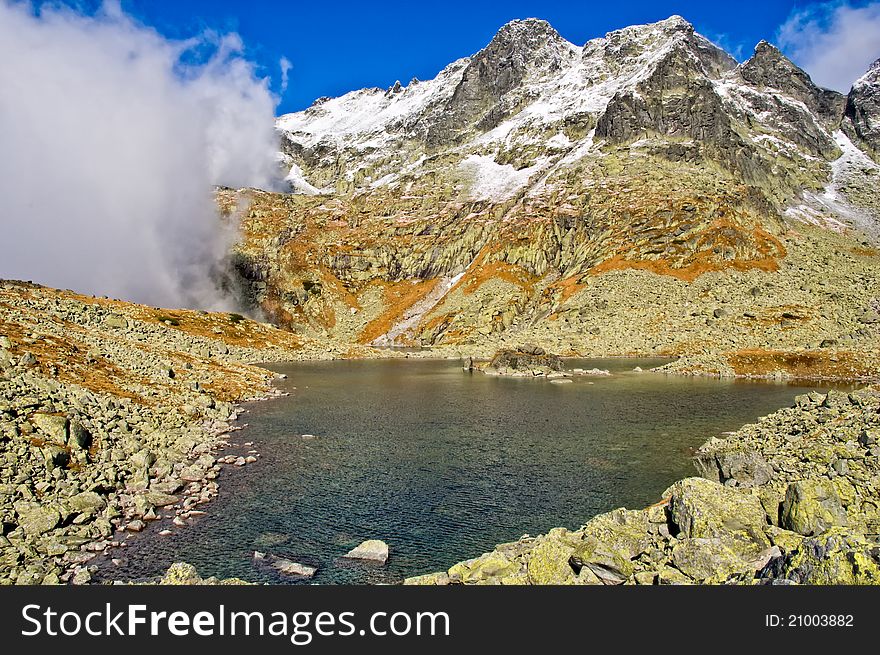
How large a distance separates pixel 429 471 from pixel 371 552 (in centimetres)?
1274

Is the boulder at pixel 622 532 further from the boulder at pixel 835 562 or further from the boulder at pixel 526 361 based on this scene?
the boulder at pixel 526 361

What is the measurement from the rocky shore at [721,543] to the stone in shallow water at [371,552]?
2865mm

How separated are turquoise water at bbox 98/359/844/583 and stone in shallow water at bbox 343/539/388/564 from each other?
512mm

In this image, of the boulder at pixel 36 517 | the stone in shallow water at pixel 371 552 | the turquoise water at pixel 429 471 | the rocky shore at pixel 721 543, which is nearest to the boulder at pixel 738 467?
the turquoise water at pixel 429 471

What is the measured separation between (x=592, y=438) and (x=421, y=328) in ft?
418

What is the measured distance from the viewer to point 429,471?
35.2 metres

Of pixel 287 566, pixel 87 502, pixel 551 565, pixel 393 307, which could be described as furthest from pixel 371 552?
pixel 393 307

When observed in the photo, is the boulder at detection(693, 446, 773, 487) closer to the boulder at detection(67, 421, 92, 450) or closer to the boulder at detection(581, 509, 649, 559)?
the boulder at detection(581, 509, 649, 559)

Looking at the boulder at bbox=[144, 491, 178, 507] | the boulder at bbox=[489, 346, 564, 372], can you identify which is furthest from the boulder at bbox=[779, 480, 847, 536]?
the boulder at bbox=[489, 346, 564, 372]

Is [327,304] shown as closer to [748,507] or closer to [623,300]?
[623,300]

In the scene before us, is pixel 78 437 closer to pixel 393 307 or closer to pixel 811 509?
pixel 811 509

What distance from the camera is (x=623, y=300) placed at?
148m

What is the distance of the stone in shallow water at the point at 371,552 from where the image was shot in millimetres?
22375

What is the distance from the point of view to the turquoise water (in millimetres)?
23297
